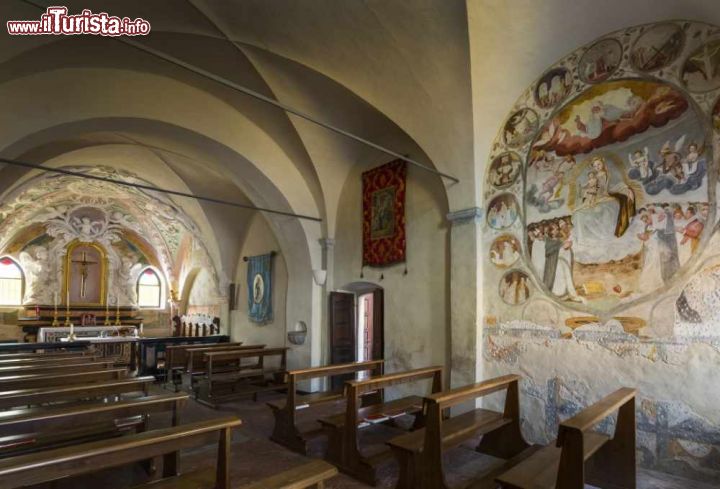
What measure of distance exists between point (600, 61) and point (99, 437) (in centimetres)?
662

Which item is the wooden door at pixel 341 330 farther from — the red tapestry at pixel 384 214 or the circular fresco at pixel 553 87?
the circular fresco at pixel 553 87

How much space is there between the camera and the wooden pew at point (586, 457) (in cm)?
268

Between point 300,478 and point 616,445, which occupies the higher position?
point 300,478

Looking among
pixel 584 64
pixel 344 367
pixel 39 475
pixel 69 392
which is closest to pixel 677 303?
pixel 584 64

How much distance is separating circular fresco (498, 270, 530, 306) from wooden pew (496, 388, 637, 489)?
1628mm

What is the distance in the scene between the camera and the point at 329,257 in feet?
29.2

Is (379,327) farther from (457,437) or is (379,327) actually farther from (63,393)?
(63,393)

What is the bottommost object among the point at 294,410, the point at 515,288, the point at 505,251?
the point at 294,410

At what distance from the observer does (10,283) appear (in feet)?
49.1

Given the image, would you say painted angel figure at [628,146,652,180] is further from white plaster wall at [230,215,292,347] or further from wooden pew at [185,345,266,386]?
white plaster wall at [230,215,292,347]

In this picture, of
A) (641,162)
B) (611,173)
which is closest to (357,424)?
(611,173)

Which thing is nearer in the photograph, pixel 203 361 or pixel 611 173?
pixel 611 173

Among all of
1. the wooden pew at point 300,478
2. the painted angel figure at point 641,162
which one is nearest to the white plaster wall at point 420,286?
the painted angel figure at point 641,162

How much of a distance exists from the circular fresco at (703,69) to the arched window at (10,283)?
18.8 m
